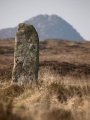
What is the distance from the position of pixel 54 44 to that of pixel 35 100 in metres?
51.3

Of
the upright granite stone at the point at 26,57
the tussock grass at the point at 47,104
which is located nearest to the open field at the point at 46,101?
the tussock grass at the point at 47,104

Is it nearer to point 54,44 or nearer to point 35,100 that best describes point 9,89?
point 35,100

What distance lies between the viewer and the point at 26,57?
1164 centimetres

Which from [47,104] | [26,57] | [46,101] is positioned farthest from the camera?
[26,57]

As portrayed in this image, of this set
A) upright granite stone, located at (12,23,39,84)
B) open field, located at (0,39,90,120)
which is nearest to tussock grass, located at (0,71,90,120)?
open field, located at (0,39,90,120)

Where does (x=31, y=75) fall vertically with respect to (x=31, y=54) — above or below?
below

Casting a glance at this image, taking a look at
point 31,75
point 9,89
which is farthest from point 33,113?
point 31,75

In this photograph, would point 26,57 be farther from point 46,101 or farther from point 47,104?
point 47,104

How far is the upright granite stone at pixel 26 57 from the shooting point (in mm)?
11500

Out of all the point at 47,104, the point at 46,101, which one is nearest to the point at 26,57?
the point at 46,101

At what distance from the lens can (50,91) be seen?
9008mm

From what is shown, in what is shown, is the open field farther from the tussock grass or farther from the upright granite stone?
the upright granite stone

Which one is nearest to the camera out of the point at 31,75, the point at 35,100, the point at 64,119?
the point at 64,119

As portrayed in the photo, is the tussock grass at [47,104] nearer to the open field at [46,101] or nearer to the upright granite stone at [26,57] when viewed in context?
the open field at [46,101]
